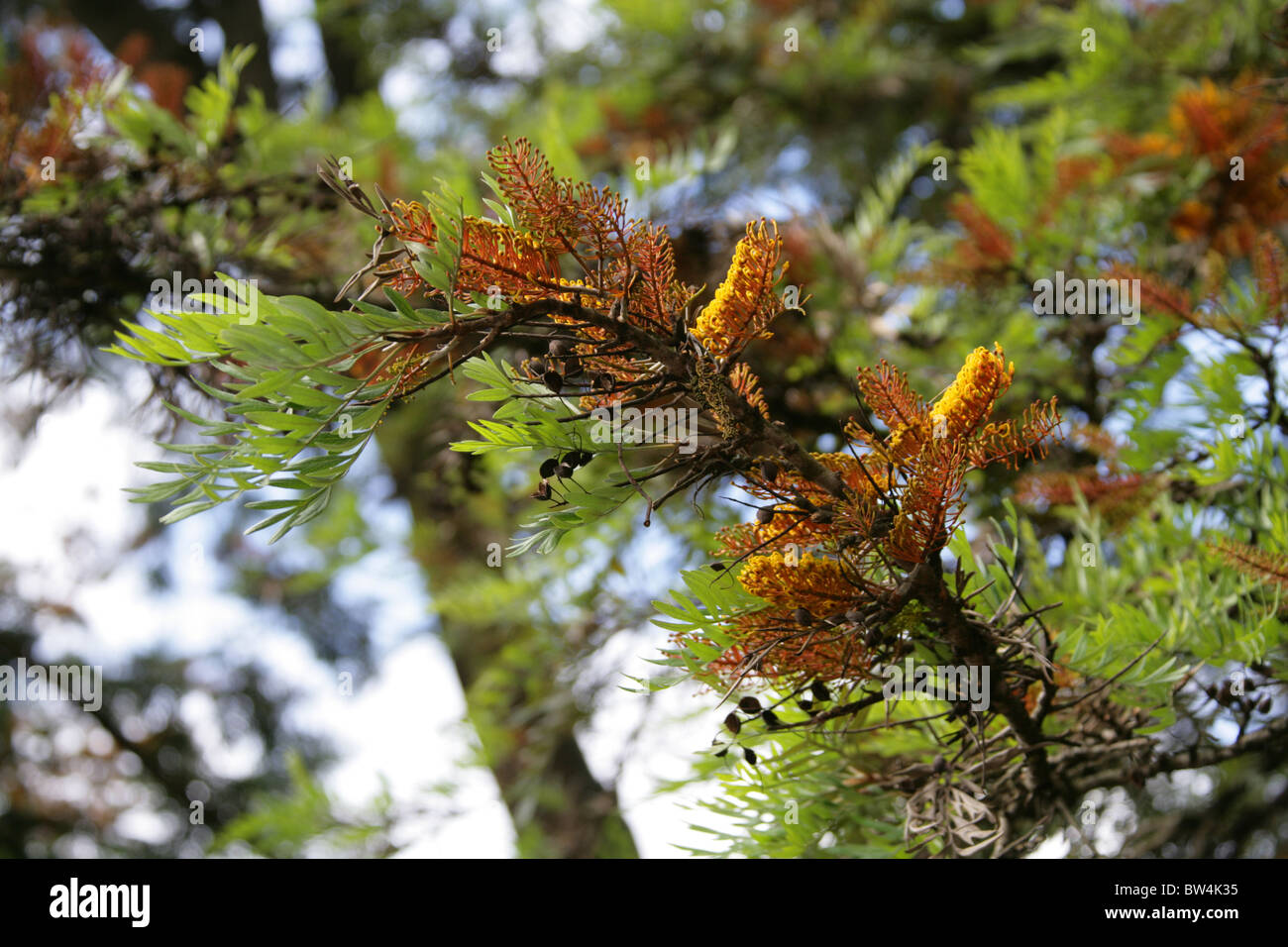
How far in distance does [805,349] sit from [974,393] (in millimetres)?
699

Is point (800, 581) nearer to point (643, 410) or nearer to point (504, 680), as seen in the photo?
point (643, 410)

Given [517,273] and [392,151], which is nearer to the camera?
[517,273]

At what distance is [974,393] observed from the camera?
490 mm

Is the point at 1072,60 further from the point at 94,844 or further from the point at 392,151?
the point at 94,844

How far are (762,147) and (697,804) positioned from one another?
1.56 meters

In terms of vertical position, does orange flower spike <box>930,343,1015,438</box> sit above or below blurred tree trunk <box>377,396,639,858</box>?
above

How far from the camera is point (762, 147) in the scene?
6.31 feet

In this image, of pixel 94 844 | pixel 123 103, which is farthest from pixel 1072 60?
pixel 94 844

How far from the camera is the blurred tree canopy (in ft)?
1.66

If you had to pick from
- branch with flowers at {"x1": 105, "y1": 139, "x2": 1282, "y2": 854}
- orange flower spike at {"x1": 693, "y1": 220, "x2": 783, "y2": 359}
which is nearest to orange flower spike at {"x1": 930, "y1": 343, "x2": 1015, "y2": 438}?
branch with flowers at {"x1": 105, "y1": 139, "x2": 1282, "y2": 854}

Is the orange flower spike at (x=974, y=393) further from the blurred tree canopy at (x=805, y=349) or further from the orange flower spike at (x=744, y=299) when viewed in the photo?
the orange flower spike at (x=744, y=299)

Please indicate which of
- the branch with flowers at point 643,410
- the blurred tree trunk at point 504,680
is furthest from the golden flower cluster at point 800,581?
the blurred tree trunk at point 504,680

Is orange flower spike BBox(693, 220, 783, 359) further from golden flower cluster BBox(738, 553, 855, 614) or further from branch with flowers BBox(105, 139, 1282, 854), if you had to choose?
golden flower cluster BBox(738, 553, 855, 614)
